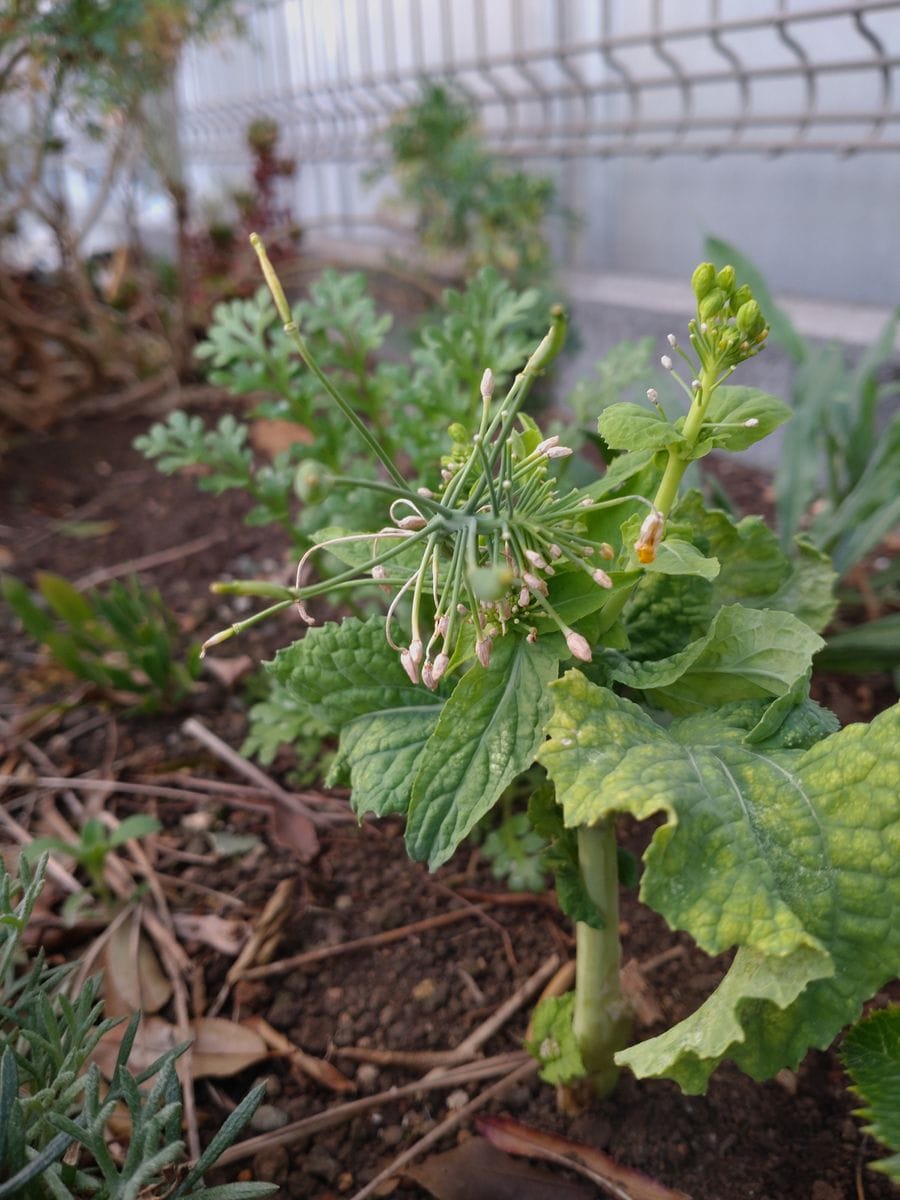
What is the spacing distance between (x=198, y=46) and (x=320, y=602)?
2208mm

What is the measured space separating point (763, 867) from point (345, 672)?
0.42m

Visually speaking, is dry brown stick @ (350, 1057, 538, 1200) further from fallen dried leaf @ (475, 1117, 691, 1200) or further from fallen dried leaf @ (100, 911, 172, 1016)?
fallen dried leaf @ (100, 911, 172, 1016)

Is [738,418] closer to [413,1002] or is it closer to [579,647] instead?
[579,647]

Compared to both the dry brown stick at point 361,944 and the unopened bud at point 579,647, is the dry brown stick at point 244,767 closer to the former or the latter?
the dry brown stick at point 361,944

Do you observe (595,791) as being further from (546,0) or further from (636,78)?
(546,0)

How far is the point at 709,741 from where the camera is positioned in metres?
0.78

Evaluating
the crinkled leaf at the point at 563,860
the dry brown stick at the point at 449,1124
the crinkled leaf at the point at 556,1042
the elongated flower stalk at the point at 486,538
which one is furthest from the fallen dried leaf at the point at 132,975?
the elongated flower stalk at the point at 486,538

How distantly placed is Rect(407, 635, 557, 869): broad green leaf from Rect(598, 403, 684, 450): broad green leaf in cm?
18

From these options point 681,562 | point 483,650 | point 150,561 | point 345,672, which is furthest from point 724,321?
point 150,561

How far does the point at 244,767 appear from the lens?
159 cm

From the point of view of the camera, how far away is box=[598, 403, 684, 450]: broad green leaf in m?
0.74

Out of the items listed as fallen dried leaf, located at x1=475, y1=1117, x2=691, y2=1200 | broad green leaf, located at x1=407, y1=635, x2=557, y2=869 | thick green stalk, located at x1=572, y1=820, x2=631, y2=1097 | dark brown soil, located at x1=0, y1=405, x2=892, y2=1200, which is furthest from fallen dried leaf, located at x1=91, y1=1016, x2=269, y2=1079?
broad green leaf, located at x1=407, y1=635, x2=557, y2=869

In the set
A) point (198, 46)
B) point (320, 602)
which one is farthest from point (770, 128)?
point (320, 602)

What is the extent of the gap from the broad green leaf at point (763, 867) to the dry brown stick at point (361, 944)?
0.61 m
